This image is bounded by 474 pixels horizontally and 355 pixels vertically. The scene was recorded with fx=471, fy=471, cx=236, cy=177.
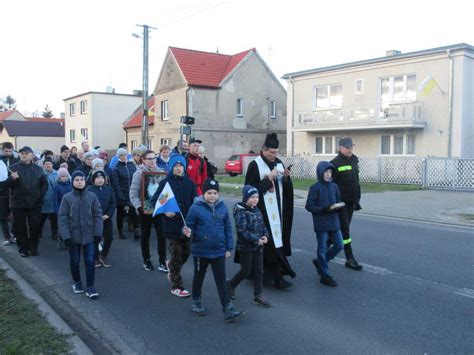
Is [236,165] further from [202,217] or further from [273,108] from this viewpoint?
[202,217]

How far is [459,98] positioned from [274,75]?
17.8 meters

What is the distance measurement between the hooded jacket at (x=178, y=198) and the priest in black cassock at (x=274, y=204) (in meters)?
0.77

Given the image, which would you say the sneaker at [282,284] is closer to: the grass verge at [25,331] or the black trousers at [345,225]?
the black trousers at [345,225]

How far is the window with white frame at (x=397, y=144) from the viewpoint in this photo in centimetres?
2462

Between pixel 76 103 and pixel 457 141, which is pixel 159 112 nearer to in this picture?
pixel 76 103

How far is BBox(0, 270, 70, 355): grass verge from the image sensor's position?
165 inches

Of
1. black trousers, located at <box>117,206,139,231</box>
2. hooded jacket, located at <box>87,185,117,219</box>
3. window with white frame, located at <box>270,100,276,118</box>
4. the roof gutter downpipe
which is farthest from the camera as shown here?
window with white frame, located at <box>270,100,276,118</box>

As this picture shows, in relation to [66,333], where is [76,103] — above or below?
above

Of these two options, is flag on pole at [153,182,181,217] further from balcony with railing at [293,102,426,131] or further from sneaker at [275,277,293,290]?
balcony with railing at [293,102,426,131]

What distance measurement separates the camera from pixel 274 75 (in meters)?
38.0

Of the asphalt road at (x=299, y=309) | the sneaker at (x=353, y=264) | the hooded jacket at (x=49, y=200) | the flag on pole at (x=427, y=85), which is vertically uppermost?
the flag on pole at (x=427, y=85)

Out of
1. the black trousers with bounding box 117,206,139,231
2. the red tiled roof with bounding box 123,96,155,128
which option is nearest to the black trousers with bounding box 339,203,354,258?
the black trousers with bounding box 117,206,139,231

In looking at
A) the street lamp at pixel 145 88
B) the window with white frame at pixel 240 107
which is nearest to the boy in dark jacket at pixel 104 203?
the street lamp at pixel 145 88

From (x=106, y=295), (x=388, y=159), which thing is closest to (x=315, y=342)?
(x=106, y=295)
